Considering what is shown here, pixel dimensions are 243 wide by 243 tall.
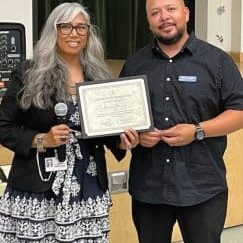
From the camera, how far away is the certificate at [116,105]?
200cm

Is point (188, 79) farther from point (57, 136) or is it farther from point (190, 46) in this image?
point (57, 136)

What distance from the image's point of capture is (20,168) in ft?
6.71

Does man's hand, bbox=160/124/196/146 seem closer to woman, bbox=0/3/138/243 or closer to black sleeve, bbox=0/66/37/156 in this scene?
woman, bbox=0/3/138/243

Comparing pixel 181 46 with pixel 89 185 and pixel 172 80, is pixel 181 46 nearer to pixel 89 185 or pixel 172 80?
pixel 172 80

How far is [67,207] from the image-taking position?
1.98 meters

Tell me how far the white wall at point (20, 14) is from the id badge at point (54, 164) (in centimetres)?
127

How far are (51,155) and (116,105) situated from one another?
30cm

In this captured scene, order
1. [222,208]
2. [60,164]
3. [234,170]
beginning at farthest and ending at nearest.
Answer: [234,170] → [222,208] → [60,164]

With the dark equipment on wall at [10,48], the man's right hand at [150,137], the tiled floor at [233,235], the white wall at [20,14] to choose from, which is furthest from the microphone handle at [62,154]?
the tiled floor at [233,235]

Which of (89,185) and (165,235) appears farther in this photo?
(165,235)

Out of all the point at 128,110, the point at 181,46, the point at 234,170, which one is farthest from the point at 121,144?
the point at 234,170

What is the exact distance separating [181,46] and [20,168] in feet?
2.48

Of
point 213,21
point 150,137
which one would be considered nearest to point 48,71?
point 150,137

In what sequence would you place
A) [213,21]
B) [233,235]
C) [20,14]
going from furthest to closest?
[213,21] < [233,235] < [20,14]
